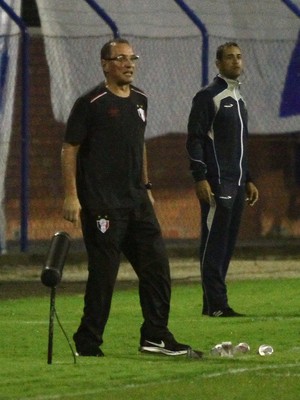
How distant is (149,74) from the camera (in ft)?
63.0

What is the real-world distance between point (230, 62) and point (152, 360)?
3638 millimetres

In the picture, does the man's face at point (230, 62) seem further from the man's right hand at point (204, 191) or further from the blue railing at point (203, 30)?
the blue railing at point (203, 30)

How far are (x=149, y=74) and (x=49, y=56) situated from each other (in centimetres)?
138

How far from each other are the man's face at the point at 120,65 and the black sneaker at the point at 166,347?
5.36 ft

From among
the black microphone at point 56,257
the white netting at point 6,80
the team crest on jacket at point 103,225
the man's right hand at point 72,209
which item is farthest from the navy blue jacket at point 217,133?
the white netting at point 6,80

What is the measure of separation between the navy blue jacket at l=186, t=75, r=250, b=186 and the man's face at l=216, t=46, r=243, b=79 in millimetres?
87

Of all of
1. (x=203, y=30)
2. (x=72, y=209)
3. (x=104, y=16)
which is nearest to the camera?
(x=72, y=209)

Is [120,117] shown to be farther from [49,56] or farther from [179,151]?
[179,151]

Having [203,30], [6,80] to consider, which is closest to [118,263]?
[6,80]

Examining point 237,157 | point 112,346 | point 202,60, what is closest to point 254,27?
point 202,60

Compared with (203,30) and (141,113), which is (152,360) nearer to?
(141,113)

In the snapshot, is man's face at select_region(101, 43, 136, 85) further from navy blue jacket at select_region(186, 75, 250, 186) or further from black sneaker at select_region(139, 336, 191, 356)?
navy blue jacket at select_region(186, 75, 250, 186)

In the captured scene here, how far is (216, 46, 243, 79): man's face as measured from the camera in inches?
529

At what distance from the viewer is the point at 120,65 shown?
10773 millimetres
